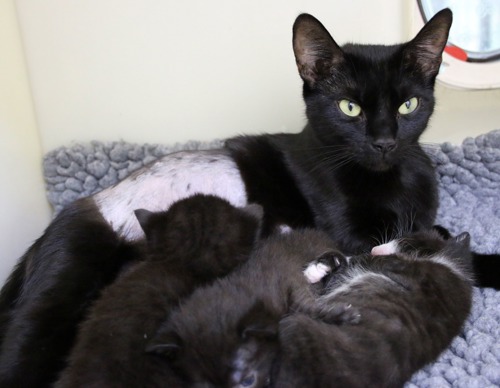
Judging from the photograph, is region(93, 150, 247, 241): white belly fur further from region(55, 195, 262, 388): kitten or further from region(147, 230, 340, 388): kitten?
region(147, 230, 340, 388): kitten

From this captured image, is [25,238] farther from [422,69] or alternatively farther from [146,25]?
[422,69]

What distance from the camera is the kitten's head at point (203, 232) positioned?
1.16 metres

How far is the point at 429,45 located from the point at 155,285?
0.90m

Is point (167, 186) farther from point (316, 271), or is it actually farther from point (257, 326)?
point (257, 326)

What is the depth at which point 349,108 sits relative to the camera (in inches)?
55.0

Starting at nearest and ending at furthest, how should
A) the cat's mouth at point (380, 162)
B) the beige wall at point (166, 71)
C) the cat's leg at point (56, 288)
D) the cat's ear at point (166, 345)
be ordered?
the cat's ear at point (166, 345)
the cat's leg at point (56, 288)
the cat's mouth at point (380, 162)
the beige wall at point (166, 71)

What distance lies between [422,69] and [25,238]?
1276 mm

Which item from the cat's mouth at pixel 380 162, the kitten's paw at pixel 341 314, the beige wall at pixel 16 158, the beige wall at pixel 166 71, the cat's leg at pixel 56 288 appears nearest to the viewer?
the kitten's paw at pixel 341 314

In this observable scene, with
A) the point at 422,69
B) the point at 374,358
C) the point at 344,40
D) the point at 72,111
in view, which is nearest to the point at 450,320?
the point at 374,358

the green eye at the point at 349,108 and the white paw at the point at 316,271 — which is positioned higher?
the green eye at the point at 349,108

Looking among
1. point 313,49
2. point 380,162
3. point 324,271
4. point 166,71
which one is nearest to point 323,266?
point 324,271

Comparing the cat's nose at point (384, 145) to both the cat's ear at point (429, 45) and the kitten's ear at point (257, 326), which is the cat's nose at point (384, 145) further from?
the kitten's ear at point (257, 326)

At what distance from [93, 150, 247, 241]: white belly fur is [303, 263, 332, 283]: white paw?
1.13 feet

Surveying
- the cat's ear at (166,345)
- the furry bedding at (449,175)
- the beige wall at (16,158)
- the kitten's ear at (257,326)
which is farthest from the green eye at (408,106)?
the beige wall at (16,158)
